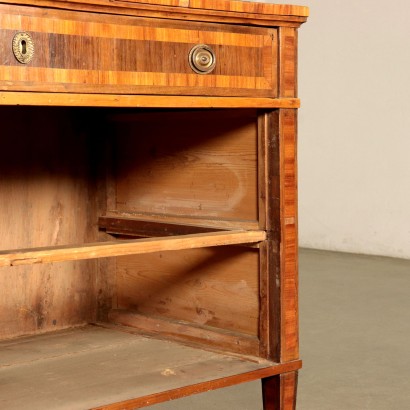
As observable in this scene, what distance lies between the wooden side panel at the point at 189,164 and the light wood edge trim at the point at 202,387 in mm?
390

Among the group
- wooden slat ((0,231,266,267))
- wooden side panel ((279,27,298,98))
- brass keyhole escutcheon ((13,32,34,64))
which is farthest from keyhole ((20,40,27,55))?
wooden side panel ((279,27,298,98))

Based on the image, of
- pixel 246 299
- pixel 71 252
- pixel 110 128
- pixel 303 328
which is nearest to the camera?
pixel 71 252

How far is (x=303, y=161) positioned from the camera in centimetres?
642

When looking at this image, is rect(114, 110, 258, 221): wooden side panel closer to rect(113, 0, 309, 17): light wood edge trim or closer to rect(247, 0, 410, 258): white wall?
rect(113, 0, 309, 17): light wood edge trim

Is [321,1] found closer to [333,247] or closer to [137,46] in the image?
[333,247]

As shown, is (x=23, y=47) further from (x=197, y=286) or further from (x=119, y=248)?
(x=197, y=286)

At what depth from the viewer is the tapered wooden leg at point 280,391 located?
7.25ft

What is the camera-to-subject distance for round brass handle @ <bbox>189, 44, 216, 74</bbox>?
6.47ft

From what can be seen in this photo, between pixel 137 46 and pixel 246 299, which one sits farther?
pixel 246 299

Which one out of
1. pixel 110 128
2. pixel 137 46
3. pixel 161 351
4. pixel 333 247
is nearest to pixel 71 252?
pixel 137 46

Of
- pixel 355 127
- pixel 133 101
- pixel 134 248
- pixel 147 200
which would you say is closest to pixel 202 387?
pixel 134 248

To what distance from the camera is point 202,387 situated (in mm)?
2035

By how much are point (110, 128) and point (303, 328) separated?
136cm

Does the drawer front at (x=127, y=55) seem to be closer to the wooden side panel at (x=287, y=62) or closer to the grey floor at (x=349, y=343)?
the wooden side panel at (x=287, y=62)
